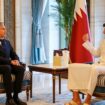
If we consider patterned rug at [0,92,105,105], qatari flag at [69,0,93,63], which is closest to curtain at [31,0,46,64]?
patterned rug at [0,92,105,105]

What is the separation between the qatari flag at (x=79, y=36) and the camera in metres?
4.63

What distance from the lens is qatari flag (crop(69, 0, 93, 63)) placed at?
4.63m

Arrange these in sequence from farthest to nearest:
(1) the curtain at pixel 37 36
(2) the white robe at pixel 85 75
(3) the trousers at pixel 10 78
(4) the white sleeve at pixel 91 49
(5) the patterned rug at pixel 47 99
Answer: (1) the curtain at pixel 37 36, (5) the patterned rug at pixel 47 99, (4) the white sleeve at pixel 91 49, (3) the trousers at pixel 10 78, (2) the white robe at pixel 85 75

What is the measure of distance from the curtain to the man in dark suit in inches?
134

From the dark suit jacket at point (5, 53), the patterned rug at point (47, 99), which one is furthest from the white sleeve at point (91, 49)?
the dark suit jacket at point (5, 53)

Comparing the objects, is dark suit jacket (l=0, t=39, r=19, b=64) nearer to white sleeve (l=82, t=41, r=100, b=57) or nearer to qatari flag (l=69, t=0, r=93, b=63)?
qatari flag (l=69, t=0, r=93, b=63)

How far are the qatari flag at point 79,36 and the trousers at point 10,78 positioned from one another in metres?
0.87

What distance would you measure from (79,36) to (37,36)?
12.7 ft

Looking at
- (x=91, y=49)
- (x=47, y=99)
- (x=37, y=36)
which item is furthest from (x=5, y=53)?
(x=37, y=36)

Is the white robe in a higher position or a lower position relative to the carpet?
higher

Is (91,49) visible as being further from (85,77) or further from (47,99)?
(47,99)

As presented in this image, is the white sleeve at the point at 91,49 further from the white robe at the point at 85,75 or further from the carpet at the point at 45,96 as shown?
the carpet at the point at 45,96

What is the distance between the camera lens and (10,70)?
14.3 feet

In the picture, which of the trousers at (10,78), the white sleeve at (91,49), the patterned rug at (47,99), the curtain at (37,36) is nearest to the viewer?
the trousers at (10,78)
